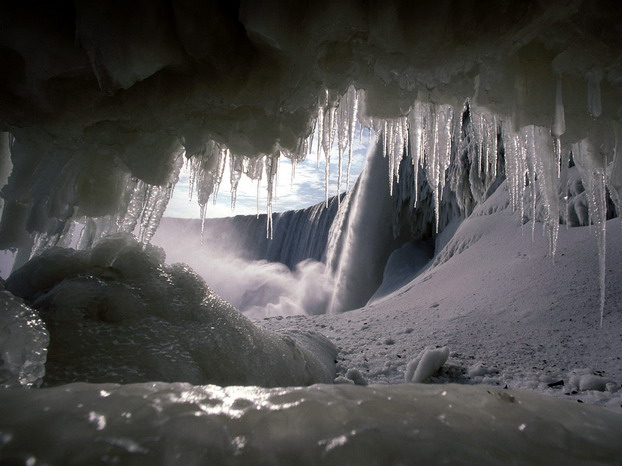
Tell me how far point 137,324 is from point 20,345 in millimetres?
605

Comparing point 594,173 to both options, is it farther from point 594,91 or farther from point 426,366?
point 426,366

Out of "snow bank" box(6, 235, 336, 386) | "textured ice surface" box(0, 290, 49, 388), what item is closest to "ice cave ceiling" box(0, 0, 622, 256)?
"snow bank" box(6, 235, 336, 386)

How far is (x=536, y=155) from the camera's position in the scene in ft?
7.79

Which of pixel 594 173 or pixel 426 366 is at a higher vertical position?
pixel 594 173

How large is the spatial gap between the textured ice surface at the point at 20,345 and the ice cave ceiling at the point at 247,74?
3.52 feet

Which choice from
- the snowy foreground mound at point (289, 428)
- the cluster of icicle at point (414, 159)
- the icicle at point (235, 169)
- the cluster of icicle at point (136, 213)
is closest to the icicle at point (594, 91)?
the cluster of icicle at point (414, 159)

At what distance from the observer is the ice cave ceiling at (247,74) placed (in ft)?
5.35

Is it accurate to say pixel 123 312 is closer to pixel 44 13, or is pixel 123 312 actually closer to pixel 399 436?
pixel 44 13

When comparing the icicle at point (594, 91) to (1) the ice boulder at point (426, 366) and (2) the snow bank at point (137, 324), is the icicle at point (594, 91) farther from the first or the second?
(2) the snow bank at point (137, 324)

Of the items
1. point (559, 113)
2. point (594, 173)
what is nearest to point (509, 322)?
point (594, 173)

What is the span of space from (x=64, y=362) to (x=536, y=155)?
286 cm

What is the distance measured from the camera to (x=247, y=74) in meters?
1.98

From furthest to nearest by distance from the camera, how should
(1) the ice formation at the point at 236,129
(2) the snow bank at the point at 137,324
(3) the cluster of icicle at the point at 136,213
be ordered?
(3) the cluster of icicle at the point at 136,213
(2) the snow bank at the point at 137,324
(1) the ice formation at the point at 236,129

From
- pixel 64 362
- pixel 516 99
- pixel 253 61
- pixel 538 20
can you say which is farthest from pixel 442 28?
pixel 64 362
